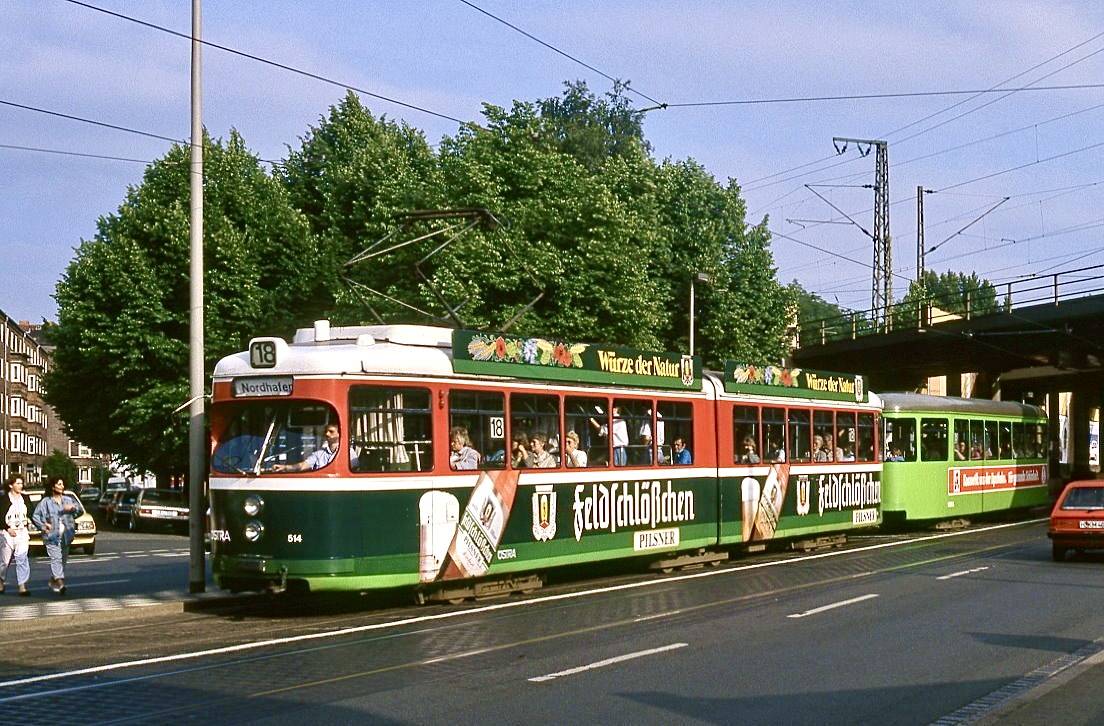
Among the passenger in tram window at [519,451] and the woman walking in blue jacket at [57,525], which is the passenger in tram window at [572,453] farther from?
the woman walking in blue jacket at [57,525]

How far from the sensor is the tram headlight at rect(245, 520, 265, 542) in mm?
14883

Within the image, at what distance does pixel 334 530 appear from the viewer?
14664mm

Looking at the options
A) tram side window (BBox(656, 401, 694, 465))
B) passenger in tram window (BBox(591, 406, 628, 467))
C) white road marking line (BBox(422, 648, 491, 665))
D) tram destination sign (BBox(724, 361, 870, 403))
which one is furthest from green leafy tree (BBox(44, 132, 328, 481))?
white road marking line (BBox(422, 648, 491, 665))

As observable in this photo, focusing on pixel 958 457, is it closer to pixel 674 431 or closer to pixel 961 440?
pixel 961 440

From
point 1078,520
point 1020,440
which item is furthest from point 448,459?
point 1020,440

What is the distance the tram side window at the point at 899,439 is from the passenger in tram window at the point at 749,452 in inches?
286

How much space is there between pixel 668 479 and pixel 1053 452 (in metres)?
42.2

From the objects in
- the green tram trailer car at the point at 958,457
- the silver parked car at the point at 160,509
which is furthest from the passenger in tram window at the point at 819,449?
the silver parked car at the point at 160,509

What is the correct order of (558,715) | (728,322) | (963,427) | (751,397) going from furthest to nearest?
(728,322) → (963,427) → (751,397) → (558,715)

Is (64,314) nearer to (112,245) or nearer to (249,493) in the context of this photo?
(112,245)

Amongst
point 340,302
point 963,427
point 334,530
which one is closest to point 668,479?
point 334,530

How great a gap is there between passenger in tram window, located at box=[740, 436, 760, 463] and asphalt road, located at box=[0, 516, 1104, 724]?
3.94 m

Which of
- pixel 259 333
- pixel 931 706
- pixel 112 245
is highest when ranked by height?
pixel 112 245

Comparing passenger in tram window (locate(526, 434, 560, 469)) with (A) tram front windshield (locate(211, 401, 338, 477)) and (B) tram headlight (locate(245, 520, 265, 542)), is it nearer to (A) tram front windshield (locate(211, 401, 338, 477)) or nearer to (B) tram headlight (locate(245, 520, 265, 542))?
(A) tram front windshield (locate(211, 401, 338, 477))
